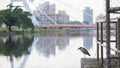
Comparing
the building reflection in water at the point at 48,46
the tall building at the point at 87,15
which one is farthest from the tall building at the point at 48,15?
the building reflection in water at the point at 48,46

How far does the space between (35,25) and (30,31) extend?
3348mm

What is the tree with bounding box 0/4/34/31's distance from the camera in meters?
82.9

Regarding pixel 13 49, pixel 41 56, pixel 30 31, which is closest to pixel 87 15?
pixel 30 31

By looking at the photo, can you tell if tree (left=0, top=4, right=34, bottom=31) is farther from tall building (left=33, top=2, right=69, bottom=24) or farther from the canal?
the canal

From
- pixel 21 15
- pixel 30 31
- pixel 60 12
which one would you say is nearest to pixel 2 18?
pixel 21 15

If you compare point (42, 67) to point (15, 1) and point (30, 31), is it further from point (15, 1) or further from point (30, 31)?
point (15, 1)

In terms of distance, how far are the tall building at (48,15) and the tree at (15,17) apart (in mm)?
17623

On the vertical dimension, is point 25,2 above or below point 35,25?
above

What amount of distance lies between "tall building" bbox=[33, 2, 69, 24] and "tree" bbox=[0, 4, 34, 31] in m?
17.6

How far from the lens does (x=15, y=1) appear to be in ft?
329

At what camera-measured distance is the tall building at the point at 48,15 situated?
365 feet

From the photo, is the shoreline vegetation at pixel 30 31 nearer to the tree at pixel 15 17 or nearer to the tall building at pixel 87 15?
the tree at pixel 15 17

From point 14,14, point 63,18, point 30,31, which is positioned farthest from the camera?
point 63,18

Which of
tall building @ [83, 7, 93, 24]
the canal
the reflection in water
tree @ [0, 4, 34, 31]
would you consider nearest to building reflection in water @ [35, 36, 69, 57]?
the canal
